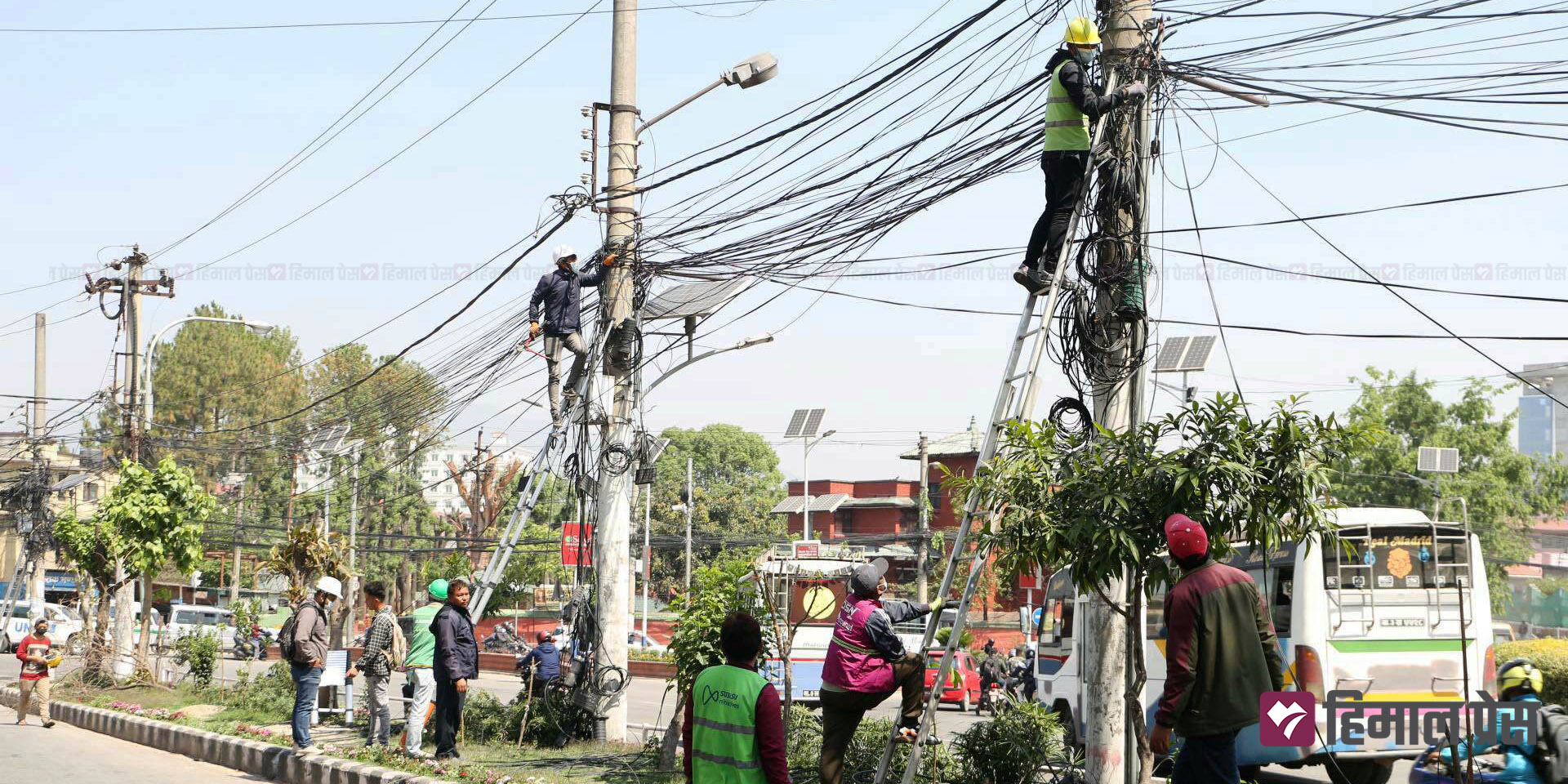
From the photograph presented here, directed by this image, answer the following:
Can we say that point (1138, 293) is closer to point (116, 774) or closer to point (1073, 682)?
point (1073, 682)

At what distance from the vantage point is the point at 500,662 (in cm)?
4147

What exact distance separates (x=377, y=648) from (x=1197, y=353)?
22.7 metres

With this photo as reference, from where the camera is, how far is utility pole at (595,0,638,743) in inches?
547

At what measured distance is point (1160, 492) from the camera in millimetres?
7312

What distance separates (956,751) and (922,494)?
3268 cm

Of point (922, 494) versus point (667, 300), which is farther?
point (922, 494)

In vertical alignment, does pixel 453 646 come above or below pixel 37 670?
above

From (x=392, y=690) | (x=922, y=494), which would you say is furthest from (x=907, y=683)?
(x=922, y=494)

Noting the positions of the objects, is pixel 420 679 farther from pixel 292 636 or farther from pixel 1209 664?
pixel 1209 664

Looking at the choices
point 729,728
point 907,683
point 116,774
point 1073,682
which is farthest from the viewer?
point 1073,682

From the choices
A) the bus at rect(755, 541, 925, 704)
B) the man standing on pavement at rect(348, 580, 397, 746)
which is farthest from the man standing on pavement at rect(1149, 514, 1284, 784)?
the bus at rect(755, 541, 925, 704)

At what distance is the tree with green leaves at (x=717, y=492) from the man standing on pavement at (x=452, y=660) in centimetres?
5812

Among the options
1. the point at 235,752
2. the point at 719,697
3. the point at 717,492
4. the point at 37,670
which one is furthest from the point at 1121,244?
the point at 717,492

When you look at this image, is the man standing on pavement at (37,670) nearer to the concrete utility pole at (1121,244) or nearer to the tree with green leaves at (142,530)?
the tree with green leaves at (142,530)
